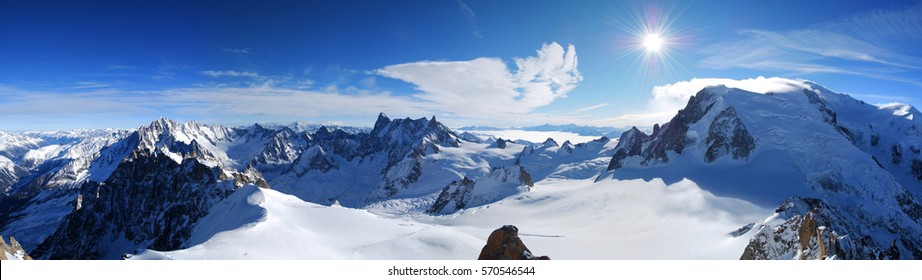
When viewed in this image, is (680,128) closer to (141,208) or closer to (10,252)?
(10,252)

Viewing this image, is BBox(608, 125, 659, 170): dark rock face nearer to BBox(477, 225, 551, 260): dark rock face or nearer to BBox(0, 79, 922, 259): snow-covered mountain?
BBox(0, 79, 922, 259): snow-covered mountain

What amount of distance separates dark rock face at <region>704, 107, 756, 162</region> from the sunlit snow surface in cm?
1434

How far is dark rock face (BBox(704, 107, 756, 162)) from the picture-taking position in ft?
260

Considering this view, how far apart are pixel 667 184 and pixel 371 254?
6691cm

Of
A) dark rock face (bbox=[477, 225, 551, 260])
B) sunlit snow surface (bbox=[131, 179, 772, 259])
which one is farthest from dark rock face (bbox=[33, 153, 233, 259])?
dark rock face (bbox=[477, 225, 551, 260])

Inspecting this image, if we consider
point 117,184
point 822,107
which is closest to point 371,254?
point 822,107

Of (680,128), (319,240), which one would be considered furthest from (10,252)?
(680,128)

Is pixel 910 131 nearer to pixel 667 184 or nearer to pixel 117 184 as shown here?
pixel 667 184

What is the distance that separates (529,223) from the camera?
77625 mm

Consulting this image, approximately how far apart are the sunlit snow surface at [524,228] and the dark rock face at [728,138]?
14337mm

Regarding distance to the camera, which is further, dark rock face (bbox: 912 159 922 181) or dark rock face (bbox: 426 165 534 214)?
dark rock face (bbox: 426 165 534 214)

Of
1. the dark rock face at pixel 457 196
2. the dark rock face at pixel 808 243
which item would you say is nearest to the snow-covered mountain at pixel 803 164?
the dark rock face at pixel 808 243

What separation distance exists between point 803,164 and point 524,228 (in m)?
49.4

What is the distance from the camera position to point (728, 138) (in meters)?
82.9
